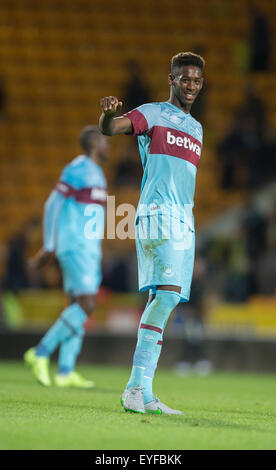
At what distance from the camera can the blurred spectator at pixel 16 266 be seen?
44.3 ft

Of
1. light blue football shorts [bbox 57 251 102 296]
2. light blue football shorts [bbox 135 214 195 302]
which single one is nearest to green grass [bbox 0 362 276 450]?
light blue football shorts [bbox 135 214 195 302]

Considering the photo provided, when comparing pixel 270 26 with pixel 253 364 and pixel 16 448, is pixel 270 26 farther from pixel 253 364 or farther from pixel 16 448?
pixel 16 448

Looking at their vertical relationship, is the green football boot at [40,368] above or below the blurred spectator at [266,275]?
below

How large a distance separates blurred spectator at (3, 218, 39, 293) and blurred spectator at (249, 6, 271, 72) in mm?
7173

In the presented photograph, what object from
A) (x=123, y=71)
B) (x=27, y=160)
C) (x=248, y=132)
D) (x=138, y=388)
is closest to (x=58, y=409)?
(x=138, y=388)

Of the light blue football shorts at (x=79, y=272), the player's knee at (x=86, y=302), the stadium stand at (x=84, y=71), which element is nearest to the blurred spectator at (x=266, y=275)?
the stadium stand at (x=84, y=71)

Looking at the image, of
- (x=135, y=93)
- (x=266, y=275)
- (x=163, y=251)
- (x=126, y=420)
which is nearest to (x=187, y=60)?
(x=163, y=251)

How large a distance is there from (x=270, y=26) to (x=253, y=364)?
1053 centimetres

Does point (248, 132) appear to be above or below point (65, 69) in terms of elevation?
below

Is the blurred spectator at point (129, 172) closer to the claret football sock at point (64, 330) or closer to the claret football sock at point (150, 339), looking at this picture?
the claret football sock at point (64, 330)

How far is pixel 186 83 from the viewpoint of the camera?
5121 mm

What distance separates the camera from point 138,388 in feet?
15.9

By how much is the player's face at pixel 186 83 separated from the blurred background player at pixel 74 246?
257 cm

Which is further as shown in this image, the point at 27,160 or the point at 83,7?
the point at 83,7
